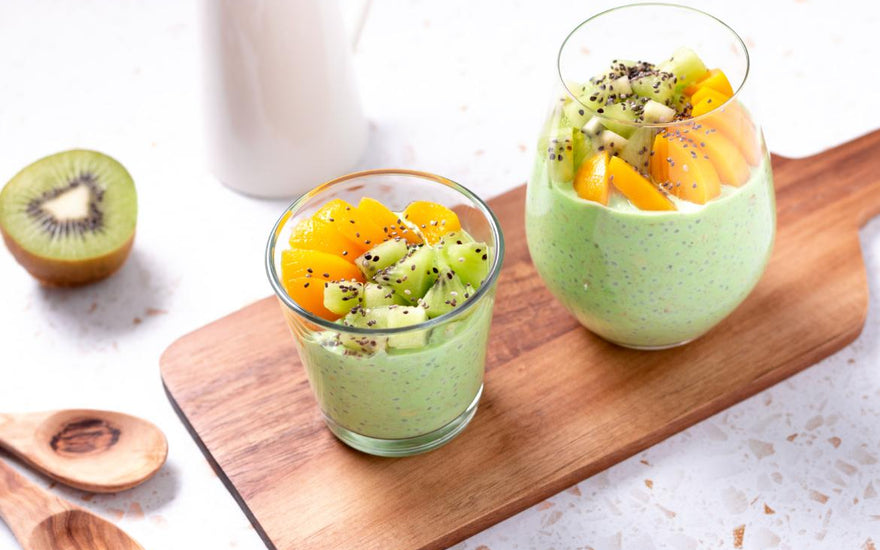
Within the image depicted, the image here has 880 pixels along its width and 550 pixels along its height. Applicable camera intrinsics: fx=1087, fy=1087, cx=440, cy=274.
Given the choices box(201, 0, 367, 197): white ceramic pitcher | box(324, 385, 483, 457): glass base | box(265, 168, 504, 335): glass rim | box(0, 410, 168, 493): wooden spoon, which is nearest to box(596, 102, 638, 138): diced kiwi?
box(265, 168, 504, 335): glass rim

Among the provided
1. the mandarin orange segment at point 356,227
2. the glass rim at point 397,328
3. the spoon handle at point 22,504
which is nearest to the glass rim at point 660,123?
the glass rim at point 397,328

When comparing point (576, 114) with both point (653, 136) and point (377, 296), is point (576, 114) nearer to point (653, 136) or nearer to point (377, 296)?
point (653, 136)

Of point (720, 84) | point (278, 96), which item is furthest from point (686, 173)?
point (278, 96)

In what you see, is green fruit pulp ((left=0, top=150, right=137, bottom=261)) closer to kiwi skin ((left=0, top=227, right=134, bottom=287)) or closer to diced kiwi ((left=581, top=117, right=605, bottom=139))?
kiwi skin ((left=0, top=227, right=134, bottom=287))

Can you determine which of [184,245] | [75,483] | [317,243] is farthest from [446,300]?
[184,245]

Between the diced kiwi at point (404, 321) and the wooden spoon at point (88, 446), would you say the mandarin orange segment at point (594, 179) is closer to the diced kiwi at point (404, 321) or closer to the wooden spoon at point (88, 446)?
the diced kiwi at point (404, 321)
